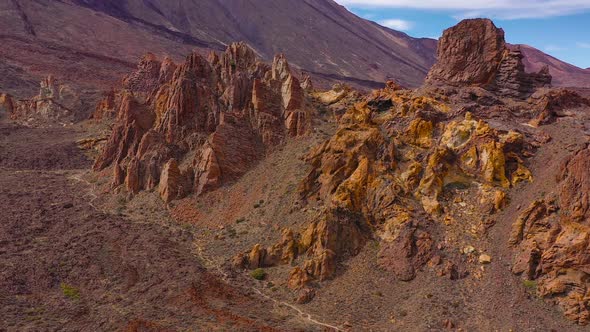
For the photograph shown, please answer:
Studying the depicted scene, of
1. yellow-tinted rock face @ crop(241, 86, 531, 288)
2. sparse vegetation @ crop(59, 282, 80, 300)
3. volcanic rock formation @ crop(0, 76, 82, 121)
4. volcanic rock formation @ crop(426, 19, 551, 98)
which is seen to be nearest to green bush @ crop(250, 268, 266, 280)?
yellow-tinted rock face @ crop(241, 86, 531, 288)

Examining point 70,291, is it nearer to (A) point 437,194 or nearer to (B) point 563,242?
(A) point 437,194

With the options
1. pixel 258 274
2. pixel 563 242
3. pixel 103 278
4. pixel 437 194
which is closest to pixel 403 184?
pixel 437 194

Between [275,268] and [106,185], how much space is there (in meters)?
24.0

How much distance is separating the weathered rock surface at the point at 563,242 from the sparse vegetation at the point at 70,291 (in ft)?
87.7

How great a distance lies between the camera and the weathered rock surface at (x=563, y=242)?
28.8m

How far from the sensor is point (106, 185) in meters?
51.9

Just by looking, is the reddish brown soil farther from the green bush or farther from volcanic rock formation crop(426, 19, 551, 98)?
volcanic rock formation crop(426, 19, 551, 98)

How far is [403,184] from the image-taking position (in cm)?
3888

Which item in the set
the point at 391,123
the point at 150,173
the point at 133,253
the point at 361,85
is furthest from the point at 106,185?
the point at 361,85

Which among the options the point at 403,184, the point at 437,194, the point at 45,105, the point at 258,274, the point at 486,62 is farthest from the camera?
the point at 45,105

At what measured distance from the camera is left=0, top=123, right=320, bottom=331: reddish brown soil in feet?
94.5

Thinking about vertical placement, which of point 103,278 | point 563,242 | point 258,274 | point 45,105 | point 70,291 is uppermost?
point 563,242

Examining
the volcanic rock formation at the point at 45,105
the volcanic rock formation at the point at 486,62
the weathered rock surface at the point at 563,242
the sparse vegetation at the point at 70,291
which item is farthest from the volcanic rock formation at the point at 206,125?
the volcanic rock formation at the point at 45,105

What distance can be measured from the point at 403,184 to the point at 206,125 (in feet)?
73.3
